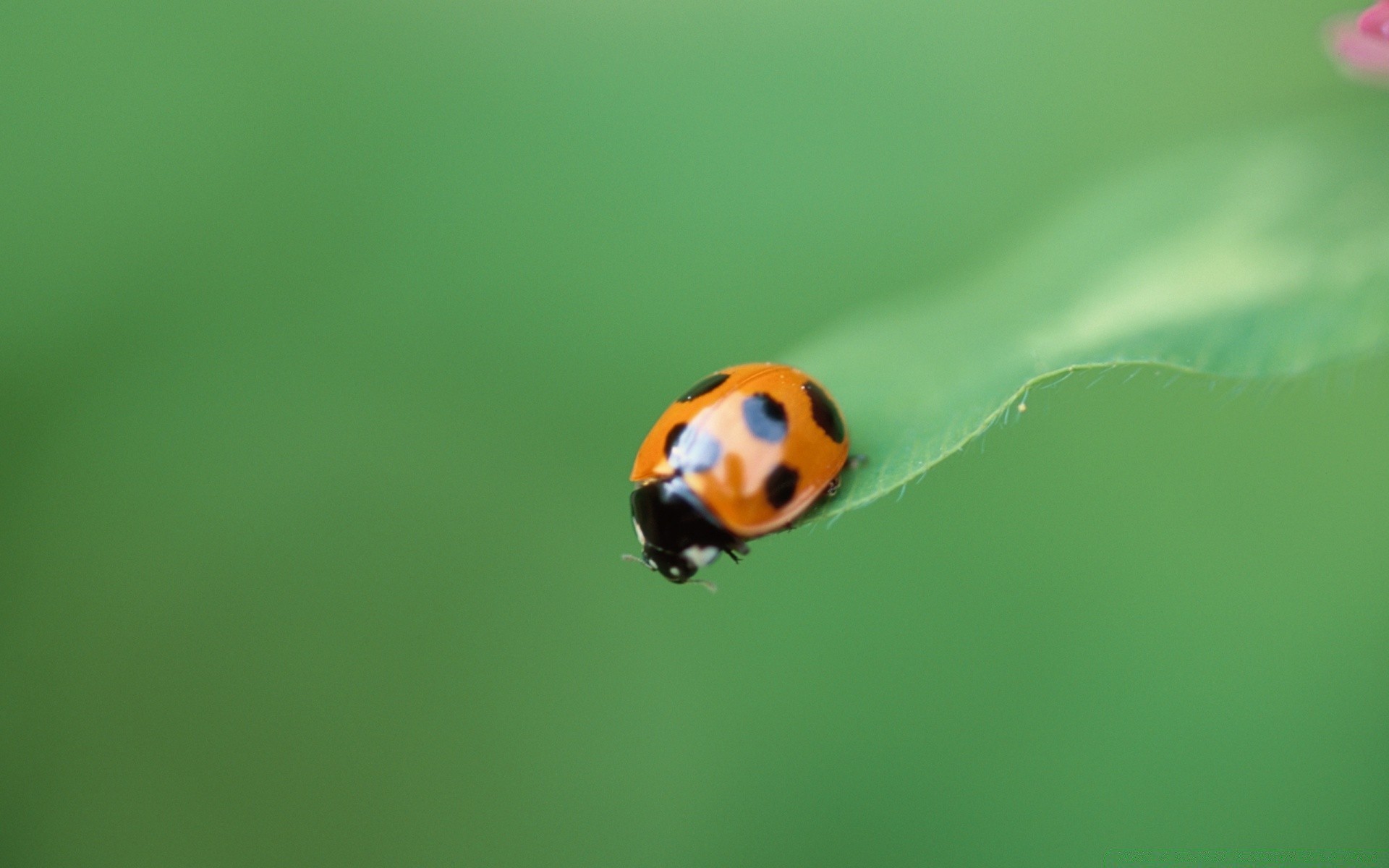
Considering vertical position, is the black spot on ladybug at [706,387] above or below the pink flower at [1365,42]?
below

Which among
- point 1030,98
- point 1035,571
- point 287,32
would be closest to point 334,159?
point 287,32

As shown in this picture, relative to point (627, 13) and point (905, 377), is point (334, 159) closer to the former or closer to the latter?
point (627, 13)

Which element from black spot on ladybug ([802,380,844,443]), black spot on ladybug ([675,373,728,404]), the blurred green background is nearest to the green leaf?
black spot on ladybug ([802,380,844,443])

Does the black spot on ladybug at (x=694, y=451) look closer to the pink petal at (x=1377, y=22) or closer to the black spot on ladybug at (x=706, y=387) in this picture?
the black spot on ladybug at (x=706, y=387)

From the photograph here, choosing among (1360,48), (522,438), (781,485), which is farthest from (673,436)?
(522,438)

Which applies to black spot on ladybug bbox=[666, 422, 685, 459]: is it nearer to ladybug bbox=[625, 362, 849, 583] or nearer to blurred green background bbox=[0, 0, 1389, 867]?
ladybug bbox=[625, 362, 849, 583]

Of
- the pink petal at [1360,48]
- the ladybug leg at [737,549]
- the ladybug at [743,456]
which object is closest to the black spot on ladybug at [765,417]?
the ladybug at [743,456]
